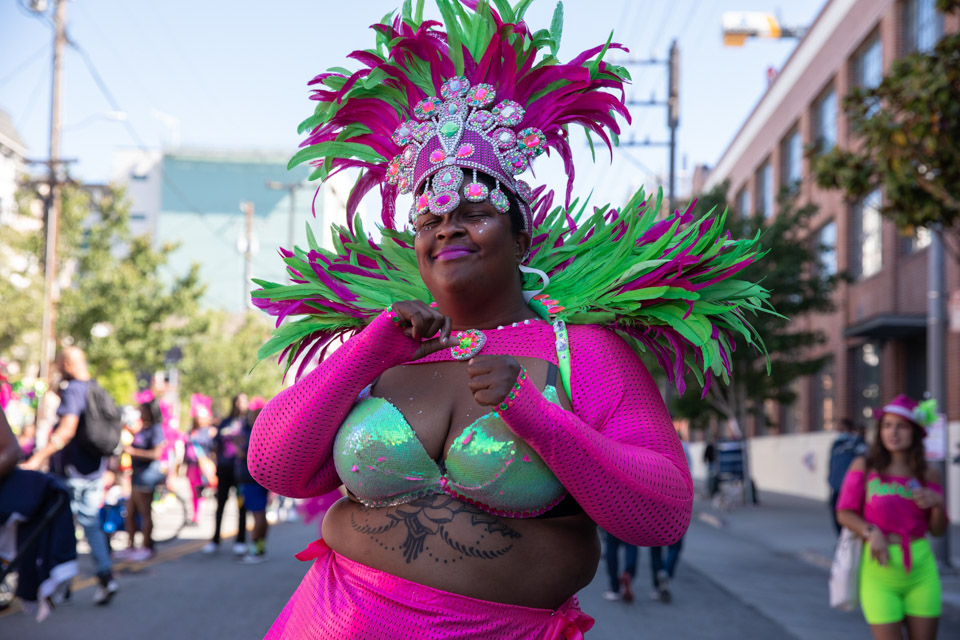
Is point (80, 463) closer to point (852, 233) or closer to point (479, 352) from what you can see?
point (479, 352)

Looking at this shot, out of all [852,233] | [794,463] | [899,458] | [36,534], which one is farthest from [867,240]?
[36,534]

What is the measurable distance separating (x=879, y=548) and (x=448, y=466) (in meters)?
4.30

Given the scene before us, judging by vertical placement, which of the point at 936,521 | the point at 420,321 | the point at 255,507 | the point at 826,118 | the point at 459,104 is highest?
the point at 826,118

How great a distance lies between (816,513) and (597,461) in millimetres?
20661

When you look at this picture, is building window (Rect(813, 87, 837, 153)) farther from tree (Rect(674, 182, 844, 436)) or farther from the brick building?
tree (Rect(674, 182, 844, 436))

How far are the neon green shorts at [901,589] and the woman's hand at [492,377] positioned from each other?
4.53 meters

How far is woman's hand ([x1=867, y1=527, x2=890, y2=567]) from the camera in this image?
19.0ft

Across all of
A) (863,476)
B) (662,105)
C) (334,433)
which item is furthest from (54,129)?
(334,433)

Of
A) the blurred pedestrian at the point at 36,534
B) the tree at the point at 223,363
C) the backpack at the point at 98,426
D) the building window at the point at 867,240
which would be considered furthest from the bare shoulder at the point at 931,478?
the tree at the point at 223,363

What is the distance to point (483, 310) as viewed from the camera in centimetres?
269

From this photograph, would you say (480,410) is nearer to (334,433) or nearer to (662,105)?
(334,433)

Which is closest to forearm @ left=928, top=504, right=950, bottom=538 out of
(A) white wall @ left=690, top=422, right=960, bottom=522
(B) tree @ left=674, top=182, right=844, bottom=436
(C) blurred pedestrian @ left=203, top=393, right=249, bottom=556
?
(C) blurred pedestrian @ left=203, top=393, right=249, bottom=556

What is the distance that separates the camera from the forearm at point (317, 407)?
2424 mm

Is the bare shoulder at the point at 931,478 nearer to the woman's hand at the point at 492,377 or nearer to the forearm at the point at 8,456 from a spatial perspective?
the woman's hand at the point at 492,377
